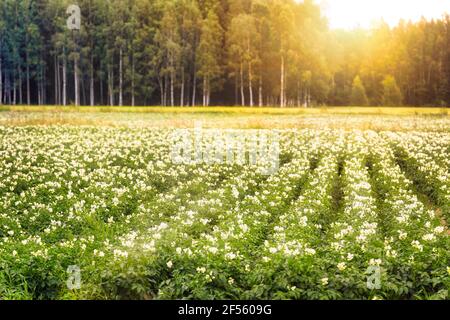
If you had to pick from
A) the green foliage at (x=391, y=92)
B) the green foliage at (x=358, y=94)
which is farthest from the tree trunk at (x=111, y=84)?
the green foliage at (x=391, y=92)

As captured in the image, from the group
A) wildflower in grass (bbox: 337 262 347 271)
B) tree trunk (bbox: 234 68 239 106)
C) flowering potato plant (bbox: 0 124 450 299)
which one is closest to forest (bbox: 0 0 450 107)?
tree trunk (bbox: 234 68 239 106)


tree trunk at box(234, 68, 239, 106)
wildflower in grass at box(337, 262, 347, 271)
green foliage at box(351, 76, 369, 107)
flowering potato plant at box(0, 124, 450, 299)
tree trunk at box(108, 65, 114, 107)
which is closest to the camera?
flowering potato plant at box(0, 124, 450, 299)

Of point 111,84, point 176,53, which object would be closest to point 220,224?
point 176,53

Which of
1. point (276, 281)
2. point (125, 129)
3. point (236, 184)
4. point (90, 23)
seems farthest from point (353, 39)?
point (276, 281)

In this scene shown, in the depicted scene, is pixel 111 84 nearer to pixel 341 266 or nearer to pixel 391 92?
pixel 391 92

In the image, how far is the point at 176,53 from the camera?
55312 mm

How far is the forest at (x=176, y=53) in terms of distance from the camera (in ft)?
165

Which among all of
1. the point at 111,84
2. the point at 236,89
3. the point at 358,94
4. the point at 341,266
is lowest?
the point at 341,266

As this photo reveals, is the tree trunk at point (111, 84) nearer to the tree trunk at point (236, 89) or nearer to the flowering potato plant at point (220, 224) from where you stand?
the tree trunk at point (236, 89)

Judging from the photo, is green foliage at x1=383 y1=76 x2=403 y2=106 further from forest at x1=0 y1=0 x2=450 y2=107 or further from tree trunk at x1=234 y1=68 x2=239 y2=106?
tree trunk at x1=234 y1=68 x2=239 y2=106

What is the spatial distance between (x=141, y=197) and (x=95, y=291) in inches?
296

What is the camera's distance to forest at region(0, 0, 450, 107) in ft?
165

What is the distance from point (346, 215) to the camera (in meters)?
13.0

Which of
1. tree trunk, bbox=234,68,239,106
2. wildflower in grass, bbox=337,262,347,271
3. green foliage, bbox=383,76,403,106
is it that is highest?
tree trunk, bbox=234,68,239,106
